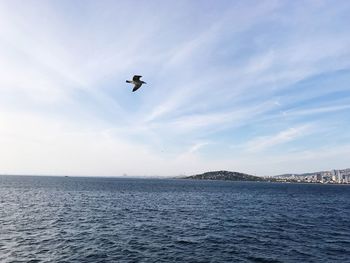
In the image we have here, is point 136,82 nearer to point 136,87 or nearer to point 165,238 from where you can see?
point 136,87

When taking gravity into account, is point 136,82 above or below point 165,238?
above

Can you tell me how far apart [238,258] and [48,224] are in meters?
29.4

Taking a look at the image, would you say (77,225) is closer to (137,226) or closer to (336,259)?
(137,226)

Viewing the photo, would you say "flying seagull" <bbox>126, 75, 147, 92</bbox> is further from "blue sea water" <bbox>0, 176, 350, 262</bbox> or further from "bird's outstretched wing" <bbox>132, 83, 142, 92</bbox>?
"blue sea water" <bbox>0, 176, 350, 262</bbox>

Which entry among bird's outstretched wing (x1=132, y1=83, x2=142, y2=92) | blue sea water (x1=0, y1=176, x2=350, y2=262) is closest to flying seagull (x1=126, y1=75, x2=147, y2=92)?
bird's outstretched wing (x1=132, y1=83, x2=142, y2=92)

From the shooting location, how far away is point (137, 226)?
4644 centimetres

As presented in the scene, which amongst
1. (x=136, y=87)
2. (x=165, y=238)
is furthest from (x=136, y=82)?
(x=165, y=238)

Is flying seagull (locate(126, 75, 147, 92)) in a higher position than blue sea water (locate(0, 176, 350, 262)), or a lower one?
higher

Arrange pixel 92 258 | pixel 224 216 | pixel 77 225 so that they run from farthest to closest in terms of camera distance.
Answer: pixel 224 216 < pixel 77 225 < pixel 92 258

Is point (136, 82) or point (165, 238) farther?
point (165, 238)

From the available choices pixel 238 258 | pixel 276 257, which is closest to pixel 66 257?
pixel 238 258

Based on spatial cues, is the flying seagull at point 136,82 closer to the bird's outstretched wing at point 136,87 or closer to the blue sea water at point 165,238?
the bird's outstretched wing at point 136,87

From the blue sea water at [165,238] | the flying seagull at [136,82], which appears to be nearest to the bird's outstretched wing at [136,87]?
the flying seagull at [136,82]

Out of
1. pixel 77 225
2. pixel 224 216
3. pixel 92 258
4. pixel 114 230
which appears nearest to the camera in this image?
pixel 92 258
